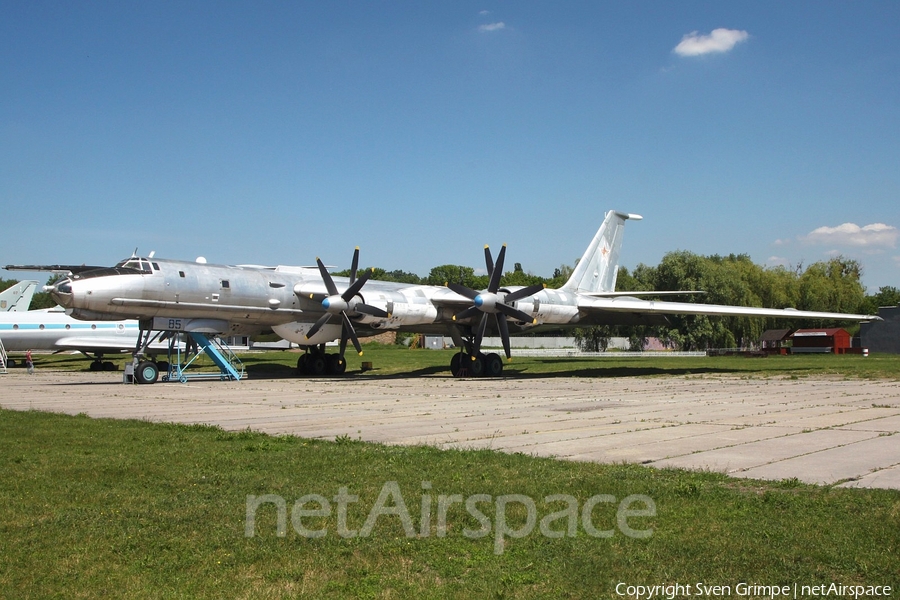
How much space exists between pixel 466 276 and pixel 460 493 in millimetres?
110006

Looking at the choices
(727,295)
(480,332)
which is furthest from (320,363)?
(727,295)

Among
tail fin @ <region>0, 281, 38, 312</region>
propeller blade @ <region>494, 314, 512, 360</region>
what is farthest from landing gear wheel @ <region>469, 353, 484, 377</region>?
tail fin @ <region>0, 281, 38, 312</region>

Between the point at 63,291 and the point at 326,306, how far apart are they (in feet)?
23.3

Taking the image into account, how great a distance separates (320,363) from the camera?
2694cm

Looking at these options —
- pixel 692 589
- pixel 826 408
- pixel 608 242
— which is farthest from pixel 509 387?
pixel 692 589

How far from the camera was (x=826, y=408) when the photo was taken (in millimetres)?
12438

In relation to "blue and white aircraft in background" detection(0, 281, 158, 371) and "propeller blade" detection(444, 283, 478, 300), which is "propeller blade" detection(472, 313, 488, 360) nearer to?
"propeller blade" detection(444, 283, 478, 300)

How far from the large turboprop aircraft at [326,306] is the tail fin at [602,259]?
0.15 m

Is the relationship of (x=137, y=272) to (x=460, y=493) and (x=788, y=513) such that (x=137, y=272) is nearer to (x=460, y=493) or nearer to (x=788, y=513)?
(x=460, y=493)

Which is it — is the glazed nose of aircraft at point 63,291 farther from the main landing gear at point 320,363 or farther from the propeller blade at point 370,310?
the main landing gear at point 320,363

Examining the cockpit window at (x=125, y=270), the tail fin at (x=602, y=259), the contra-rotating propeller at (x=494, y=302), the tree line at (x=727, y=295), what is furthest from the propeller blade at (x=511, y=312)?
the tree line at (x=727, y=295)

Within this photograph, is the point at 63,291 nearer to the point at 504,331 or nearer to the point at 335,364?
the point at 335,364

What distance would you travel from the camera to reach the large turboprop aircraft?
20172mm

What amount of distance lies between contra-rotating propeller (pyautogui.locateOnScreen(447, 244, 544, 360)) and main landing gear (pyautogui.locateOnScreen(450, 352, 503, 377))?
547 mm
